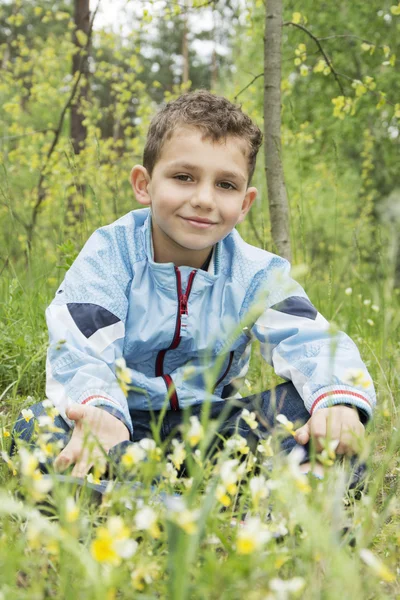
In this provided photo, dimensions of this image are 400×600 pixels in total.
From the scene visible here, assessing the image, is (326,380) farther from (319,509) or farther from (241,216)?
(319,509)

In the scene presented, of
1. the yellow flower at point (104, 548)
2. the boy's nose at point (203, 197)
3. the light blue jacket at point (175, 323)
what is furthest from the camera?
the boy's nose at point (203, 197)

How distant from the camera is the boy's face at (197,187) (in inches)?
86.4

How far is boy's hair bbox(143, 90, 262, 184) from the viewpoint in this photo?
2260 millimetres

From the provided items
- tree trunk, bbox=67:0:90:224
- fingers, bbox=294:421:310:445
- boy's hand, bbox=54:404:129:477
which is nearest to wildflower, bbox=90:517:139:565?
boy's hand, bbox=54:404:129:477

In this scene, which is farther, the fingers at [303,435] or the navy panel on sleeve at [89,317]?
the navy panel on sleeve at [89,317]

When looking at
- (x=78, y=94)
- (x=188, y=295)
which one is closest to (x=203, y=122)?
(x=188, y=295)

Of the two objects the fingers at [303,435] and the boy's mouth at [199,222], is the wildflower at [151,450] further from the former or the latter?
the boy's mouth at [199,222]

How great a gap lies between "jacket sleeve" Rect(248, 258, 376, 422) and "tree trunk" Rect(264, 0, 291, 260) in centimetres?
126

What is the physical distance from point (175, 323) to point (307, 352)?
1.58 ft

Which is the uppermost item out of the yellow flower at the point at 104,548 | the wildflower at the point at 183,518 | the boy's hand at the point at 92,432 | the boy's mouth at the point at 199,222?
the boy's mouth at the point at 199,222

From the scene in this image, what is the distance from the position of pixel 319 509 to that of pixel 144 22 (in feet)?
14.8

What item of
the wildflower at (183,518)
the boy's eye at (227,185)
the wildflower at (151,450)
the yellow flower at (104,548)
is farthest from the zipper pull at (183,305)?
the yellow flower at (104,548)

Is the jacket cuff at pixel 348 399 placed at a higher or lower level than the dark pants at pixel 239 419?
higher

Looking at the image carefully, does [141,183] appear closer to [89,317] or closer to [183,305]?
[183,305]
